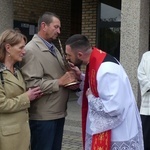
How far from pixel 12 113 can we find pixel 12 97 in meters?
0.14

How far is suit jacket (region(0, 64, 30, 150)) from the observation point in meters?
3.12

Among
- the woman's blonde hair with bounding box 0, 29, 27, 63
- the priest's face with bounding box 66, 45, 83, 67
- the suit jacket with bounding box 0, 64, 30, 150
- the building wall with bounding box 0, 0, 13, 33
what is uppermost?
the building wall with bounding box 0, 0, 13, 33

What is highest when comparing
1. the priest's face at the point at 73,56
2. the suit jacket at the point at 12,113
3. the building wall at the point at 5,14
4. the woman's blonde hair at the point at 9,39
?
the building wall at the point at 5,14

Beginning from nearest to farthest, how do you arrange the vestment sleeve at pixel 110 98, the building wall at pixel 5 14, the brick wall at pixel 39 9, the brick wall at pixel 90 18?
1. the vestment sleeve at pixel 110 98
2. the building wall at pixel 5 14
3. the brick wall at pixel 90 18
4. the brick wall at pixel 39 9

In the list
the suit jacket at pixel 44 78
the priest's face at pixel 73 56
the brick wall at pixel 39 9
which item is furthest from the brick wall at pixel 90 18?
the priest's face at pixel 73 56

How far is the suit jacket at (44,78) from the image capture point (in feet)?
11.2

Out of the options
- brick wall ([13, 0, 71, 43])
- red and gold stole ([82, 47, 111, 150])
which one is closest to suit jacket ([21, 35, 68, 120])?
red and gold stole ([82, 47, 111, 150])

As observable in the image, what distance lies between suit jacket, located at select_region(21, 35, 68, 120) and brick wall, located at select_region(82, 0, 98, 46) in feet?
23.0

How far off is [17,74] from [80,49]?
2.10ft

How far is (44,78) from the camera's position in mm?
3512

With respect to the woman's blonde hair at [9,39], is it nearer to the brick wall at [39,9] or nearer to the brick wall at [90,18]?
the brick wall at [90,18]

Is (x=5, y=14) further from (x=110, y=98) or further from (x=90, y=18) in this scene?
(x=110, y=98)

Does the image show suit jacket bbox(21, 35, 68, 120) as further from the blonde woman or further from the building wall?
the building wall

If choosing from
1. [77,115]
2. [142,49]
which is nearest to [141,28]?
[142,49]
